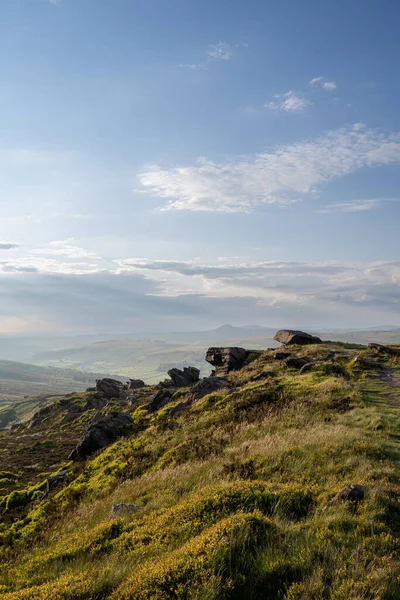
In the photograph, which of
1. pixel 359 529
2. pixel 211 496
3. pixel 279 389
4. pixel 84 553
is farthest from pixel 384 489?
pixel 279 389

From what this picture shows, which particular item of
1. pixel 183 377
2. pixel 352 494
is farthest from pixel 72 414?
pixel 352 494

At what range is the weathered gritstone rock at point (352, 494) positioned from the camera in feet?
30.1

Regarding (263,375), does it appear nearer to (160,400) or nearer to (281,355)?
(281,355)

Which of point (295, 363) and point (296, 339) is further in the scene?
point (296, 339)

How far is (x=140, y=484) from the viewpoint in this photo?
15750mm

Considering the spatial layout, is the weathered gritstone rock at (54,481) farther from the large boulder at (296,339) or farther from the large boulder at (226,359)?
the large boulder at (296,339)

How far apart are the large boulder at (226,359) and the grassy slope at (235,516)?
2309 centimetres

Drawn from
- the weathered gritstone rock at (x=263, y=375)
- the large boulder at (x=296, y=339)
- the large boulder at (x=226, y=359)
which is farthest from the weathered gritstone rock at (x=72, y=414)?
the weathered gritstone rock at (x=263, y=375)

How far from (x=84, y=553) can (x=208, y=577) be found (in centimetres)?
466

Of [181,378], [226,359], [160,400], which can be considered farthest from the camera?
[181,378]

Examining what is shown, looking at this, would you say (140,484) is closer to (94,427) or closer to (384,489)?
(384,489)

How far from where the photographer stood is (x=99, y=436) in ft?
96.3

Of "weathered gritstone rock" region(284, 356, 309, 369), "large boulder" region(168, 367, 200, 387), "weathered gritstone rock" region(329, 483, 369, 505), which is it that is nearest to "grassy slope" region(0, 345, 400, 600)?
"weathered gritstone rock" region(329, 483, 369, 505)

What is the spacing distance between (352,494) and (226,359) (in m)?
39.2
